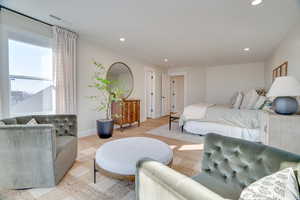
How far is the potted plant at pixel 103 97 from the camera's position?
3.24 meters

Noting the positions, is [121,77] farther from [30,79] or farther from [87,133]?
[30,79]

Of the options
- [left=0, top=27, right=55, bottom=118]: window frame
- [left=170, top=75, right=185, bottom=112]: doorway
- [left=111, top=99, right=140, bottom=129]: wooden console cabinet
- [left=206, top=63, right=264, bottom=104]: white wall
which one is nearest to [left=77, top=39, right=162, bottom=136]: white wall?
[left=111, top=99, right=140, bottom=129]: wooden console cabinet

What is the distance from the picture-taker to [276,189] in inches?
22.5

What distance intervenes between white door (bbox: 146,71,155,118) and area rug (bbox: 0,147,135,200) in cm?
418

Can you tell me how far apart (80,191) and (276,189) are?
174 centimetres

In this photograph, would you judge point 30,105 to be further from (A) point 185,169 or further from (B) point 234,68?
(B) point 234,68

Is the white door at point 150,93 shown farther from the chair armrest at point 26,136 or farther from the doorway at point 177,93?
the chair armrest at point 26,136

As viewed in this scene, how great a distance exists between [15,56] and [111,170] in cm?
257

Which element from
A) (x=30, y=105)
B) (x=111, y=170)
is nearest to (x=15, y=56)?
(x=30, y=105)

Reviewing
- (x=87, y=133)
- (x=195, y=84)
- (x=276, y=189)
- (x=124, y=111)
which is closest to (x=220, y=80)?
(x=195, y=84)

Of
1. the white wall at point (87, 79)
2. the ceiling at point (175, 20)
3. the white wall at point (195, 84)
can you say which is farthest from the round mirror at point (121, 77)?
the white wall at point (195, 84)

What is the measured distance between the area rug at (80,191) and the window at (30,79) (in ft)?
4.90

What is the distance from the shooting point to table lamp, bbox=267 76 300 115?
1.71 m

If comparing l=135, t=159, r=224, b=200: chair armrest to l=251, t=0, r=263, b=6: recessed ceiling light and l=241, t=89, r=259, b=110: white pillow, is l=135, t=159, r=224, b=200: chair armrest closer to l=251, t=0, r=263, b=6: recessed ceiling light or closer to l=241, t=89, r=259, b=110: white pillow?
l=251, t=0, r=263, b=6: recessed ceiling light
